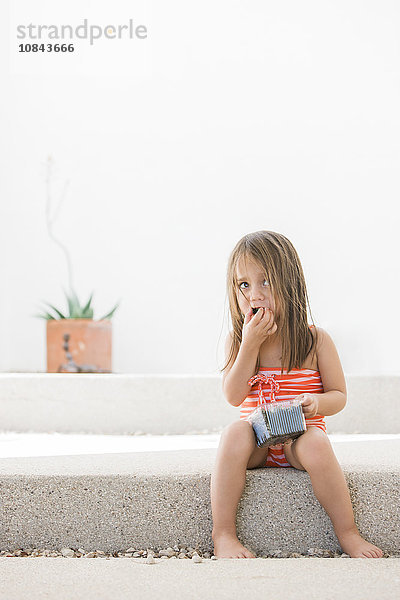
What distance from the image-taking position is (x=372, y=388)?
7.87 ft

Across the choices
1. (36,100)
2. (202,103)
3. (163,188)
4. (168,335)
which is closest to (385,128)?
(202,103)

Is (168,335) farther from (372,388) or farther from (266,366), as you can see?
(266,366)

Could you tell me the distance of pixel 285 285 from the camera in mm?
1396

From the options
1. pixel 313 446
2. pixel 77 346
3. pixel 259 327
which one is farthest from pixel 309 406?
pixel 77 346

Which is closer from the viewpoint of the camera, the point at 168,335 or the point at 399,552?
the point at 399,552

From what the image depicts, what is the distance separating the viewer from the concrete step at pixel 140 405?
2.39 m

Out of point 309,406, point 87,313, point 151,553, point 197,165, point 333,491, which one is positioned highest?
point 197,165

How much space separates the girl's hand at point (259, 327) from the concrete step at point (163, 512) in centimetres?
26

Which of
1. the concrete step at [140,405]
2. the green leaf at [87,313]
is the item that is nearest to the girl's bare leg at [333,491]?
the concrete step at [140,405]

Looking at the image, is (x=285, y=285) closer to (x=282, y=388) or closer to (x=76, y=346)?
(x=282, y=388)

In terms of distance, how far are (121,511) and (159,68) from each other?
9.35ft

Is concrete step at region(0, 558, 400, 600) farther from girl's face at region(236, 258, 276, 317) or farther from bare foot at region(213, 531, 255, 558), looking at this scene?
girl's face at region(236, 258, 276, 317)

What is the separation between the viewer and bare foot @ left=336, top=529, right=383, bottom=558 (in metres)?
1.17

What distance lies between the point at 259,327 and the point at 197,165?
92.5 inches
